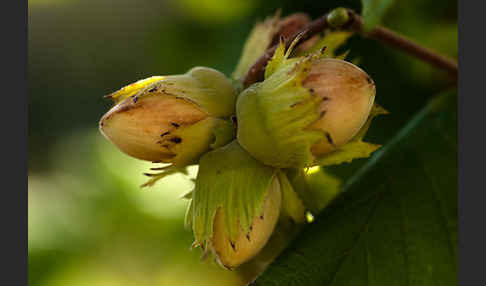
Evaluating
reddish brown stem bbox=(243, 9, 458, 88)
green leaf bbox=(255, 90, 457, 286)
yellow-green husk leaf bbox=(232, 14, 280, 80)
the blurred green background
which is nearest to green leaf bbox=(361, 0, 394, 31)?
reddish brown stem bbox=(243, 9, 458, 88)

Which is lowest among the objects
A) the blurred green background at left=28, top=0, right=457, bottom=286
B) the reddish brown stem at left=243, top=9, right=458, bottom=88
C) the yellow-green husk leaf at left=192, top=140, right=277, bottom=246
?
the blurred green background at left=28, top=0, right=457, bottom=286

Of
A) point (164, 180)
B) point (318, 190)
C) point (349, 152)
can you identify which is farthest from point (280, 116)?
point (164, 180)

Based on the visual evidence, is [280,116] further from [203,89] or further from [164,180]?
[164,180]

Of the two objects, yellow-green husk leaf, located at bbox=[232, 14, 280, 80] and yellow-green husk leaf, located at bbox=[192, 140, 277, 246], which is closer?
yellow-green husk leaf, located at bbox=[192, 140, 277, 246]

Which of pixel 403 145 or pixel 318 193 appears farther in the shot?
pixel 403 145

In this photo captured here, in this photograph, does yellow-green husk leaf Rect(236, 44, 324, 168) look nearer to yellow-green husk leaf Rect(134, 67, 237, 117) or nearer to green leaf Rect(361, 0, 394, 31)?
yellow-green husk leaf Rect(134, 67, 237, 117)

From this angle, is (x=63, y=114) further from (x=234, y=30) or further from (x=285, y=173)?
(x=285, y=173)


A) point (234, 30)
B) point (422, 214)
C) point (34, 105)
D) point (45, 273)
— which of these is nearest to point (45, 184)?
point (45, 273)
